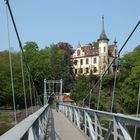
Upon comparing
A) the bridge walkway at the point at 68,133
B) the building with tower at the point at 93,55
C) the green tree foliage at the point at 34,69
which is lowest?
the bridge walkway at the point at 68,133

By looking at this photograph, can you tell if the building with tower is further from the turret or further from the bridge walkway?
the bridge walkway

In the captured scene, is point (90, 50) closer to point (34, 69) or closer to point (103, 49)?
point (103, 49)

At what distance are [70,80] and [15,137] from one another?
8754 centimetres

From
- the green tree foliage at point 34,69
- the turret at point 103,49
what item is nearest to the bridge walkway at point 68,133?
the green tree foliage at point 34,69

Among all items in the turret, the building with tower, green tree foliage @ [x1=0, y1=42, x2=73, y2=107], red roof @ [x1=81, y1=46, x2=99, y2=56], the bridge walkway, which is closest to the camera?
the bridge walkway

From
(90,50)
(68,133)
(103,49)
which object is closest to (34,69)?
(103,49)

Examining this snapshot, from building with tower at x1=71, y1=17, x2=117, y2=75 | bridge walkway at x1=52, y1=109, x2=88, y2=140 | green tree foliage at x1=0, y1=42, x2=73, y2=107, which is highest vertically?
building with tower at x1=71, y1=17, x2=117, y2=75

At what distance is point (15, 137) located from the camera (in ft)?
10.2

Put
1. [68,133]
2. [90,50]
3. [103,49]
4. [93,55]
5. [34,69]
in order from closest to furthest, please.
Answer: [68,133], [34,69], [103,49], [93,55], [90,50]

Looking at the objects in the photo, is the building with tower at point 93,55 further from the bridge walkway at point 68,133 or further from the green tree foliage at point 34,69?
the bridge walkway at point 68,133

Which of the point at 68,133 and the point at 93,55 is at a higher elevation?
the point at 93,55

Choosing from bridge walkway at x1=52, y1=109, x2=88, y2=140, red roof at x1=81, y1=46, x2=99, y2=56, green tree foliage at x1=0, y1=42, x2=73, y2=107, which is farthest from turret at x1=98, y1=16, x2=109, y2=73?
bridge walkway at x1=52, y1=109, x2=88, y2=140

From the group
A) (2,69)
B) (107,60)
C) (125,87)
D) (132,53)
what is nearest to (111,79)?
(132,53)

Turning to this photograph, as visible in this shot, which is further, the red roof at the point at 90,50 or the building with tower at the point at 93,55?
the red roof at the point at 90,50
